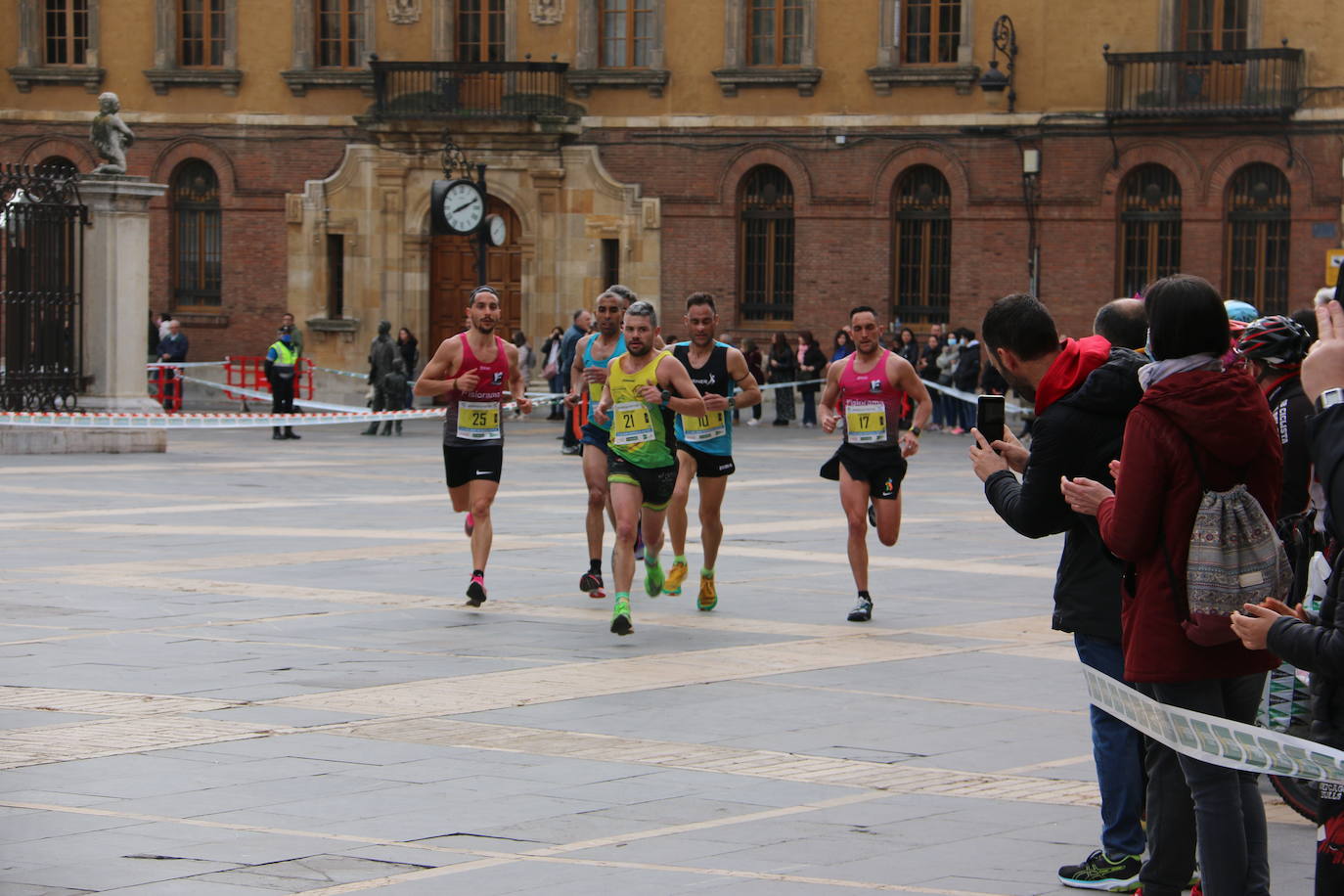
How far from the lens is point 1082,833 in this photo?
7.22 metres

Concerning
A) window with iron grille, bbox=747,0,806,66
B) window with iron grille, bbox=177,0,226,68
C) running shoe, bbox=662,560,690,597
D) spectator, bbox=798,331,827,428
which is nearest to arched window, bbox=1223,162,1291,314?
spectator, bbox=798,331,827,428

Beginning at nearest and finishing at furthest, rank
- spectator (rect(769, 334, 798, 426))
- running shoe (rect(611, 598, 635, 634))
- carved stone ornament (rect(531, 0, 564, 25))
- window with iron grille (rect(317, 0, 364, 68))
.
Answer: running shoe (rect(611, 598, 635, 634)), spectator (rect(769, 334, 798, 426)), carved stone ornament (rect(531, 0, 564, 25)), window with iron grille (rect(317, 0, 364, 68))

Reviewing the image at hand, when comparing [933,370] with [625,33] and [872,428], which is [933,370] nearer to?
[625,33]

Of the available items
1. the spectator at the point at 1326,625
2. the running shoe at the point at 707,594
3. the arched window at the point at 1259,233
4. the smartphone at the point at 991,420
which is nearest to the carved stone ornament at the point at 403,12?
the arched window at the point at 1259,233

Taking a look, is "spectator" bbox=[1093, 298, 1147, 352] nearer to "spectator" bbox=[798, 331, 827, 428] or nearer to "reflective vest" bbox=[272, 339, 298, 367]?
"reflective vest" bbox=[272, 339, 298, 367]

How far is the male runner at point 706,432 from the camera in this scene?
520 inches

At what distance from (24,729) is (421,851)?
2.63 meters

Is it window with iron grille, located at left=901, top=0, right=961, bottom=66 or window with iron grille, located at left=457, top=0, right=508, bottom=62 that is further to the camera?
window with iron grille, located at left=457, top=0, right=508, bottom=62

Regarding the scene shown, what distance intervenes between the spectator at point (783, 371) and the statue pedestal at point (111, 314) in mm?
12470

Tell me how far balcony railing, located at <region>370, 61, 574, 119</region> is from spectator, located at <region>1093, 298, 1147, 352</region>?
101ft

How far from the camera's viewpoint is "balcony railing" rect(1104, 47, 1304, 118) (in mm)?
33625

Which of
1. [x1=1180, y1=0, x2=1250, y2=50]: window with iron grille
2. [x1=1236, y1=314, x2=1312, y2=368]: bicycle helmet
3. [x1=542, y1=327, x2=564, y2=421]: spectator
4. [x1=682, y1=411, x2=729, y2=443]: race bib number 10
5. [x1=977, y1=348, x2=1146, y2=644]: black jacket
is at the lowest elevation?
[x1=542, y1=327, x2=564, y2=421]: spectator

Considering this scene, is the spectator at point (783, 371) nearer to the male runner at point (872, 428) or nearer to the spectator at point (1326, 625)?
the male runner at point (872, 428)

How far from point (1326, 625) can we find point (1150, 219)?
1218 inches
